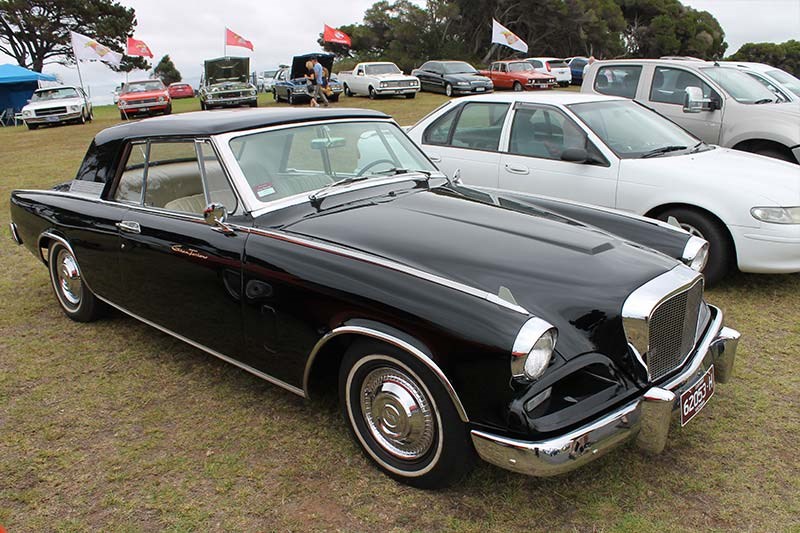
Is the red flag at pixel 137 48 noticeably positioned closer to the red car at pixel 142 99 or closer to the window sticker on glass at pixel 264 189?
the red car at pixel 142 99

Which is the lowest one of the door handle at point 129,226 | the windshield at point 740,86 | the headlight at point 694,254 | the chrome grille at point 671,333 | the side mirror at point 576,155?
the chrome grille at point 671,333

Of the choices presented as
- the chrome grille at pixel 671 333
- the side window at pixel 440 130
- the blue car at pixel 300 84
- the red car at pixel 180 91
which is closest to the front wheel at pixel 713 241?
the chrome grille at pixel 671 333

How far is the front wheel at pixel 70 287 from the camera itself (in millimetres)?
4598

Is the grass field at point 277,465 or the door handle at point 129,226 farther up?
the door handle at point 129,226

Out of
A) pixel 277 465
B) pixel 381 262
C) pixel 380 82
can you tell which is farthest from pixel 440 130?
pixel 380 82

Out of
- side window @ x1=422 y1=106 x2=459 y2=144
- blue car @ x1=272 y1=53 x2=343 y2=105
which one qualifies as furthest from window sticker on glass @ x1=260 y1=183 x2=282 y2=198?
blue car @ x1=272 y1=53 x2=343 y2=105

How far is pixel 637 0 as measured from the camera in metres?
57.6

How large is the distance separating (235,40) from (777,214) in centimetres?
2545

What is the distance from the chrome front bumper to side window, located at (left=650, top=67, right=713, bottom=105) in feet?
21.0

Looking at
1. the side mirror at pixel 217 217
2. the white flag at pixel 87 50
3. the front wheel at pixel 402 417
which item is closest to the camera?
the front wheel at pixel 402 417

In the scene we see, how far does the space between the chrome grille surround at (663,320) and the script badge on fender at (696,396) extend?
116mm

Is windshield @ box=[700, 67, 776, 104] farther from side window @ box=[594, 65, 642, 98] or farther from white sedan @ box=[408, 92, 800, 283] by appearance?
white sedan @ box=[408, 92, 800, 283]

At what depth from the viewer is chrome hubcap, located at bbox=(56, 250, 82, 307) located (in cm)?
463

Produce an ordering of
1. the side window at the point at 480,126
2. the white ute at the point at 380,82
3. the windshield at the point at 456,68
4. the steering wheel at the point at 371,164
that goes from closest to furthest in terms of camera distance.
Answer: the steering wheel at the point at 371,164 < the side window at the point at 480,126 < the white ute at the point at 380,82 < the windshield at the point at 456,68
